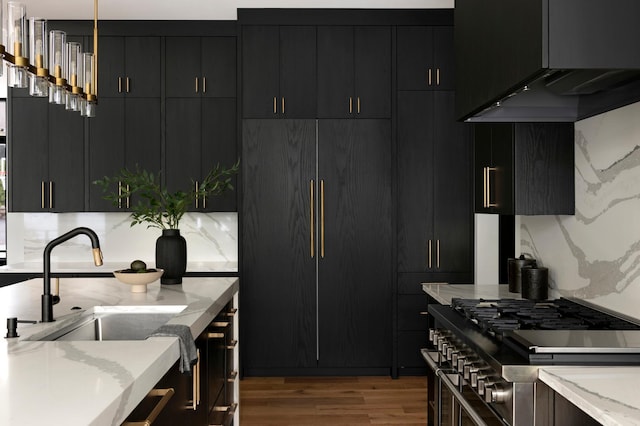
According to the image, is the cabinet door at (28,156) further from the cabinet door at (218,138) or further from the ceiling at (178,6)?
the cabinet door at (218,138)

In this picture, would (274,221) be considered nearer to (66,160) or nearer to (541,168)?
(66,160)

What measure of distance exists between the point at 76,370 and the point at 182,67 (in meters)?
3.89

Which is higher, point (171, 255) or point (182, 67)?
point (182, 67)

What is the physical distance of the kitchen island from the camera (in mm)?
1221

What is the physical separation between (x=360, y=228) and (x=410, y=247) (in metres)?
0.42

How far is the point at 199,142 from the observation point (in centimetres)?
505

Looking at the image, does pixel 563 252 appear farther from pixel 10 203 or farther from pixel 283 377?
pixel 10 203

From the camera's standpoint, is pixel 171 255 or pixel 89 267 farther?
pixel 89 267

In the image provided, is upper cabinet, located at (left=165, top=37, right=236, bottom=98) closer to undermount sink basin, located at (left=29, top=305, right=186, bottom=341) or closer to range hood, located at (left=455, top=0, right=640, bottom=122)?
range hood, located at (left=455, top=0, right=640, bottom=122)

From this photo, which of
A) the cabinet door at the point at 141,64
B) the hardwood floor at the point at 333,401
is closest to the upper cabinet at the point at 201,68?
the cabinet door at the point at 141,64

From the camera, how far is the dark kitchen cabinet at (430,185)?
4.90m

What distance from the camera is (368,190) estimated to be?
4.89m

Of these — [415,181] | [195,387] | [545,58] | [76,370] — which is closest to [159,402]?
[76,370]

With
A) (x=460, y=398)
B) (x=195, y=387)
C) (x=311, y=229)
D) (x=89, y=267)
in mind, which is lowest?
(x=460, y=398)
